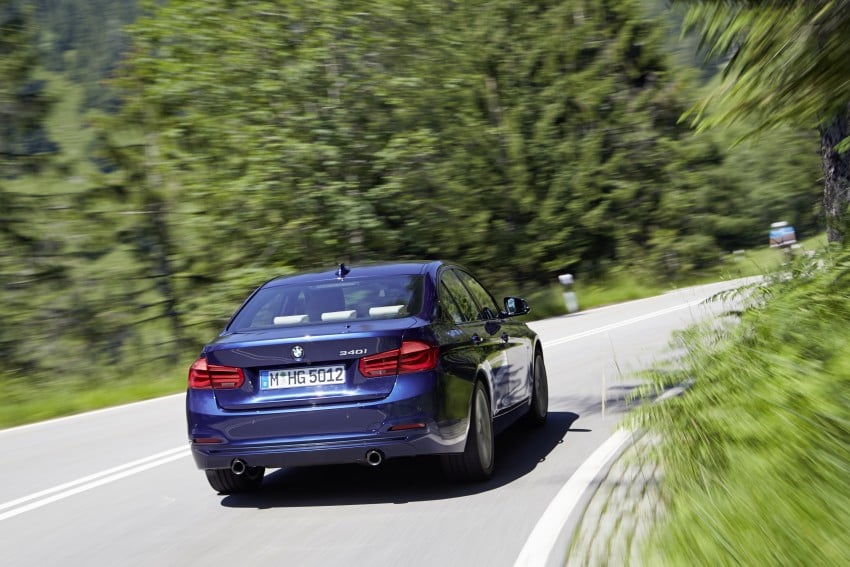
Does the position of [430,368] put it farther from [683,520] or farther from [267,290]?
[683,520]

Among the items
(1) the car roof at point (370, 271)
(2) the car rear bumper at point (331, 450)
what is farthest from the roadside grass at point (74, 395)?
(2) the car rear bumper at point (331, 450)

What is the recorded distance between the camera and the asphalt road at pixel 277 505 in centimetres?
552

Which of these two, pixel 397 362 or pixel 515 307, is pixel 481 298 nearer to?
pixel 515 307

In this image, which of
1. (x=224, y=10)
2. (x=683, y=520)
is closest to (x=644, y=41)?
(x=224, y=10)

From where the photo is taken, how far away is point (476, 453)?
6.71 metres

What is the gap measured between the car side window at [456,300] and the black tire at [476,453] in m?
0.56

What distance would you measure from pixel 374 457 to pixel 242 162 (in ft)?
58.0

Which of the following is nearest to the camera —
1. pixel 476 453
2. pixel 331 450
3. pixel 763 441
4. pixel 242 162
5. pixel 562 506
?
pixel 763 441

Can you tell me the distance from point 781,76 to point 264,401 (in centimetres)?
346

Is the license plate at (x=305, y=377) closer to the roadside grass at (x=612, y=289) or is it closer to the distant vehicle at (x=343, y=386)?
the distant vehicle at (x=343, y=386)

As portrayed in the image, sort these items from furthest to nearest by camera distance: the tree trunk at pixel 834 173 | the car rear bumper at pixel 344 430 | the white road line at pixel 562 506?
1. the tree trunk at pixel 834 173
2. the car rear bumper at pixel 344 430
3. the white road line at pixel 562 506

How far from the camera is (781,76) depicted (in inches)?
207

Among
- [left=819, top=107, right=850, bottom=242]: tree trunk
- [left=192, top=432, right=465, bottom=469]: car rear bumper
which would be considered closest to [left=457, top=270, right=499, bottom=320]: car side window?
[left=192, top=432, right=465, bottom=469]: car rear bumper

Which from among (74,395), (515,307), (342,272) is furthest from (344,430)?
(74,395)
